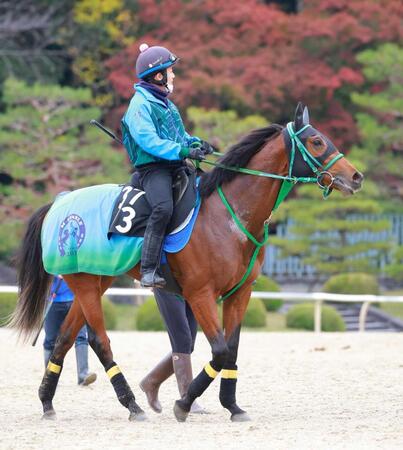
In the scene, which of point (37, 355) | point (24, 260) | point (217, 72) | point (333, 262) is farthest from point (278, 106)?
point (24, 260)

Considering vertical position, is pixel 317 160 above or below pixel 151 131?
below

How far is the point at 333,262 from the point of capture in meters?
20.5

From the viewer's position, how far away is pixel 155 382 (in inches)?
310

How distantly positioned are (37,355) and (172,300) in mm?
4877

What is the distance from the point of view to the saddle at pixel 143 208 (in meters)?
7.18

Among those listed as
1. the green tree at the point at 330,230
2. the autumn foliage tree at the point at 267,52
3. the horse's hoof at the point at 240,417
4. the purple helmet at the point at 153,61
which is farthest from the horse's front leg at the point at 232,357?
the autumn foliage tree at the point at 267,52

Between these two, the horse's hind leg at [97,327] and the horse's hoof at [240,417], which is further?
the horse's hind leg at [97,327]

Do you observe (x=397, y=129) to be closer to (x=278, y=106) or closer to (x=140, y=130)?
(x=278, y=106)

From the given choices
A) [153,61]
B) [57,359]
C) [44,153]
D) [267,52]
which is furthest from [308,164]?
[267,52]

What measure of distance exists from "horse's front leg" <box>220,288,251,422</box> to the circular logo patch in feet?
3.67

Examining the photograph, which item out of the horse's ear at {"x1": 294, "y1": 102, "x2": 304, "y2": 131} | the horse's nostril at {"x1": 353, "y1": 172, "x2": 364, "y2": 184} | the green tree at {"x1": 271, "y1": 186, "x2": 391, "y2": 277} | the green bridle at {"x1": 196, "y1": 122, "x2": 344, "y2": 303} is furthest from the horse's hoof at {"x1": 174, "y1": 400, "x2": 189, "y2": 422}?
the green tree at {"x1": 271, "y1": 186, "x2": 391, "y2": 277}

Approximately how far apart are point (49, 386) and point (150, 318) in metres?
8.65

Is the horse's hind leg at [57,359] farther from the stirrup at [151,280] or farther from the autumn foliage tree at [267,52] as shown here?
the autumn foliage tree at [267,52]

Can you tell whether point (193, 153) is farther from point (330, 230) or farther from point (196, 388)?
point (330, 230)
